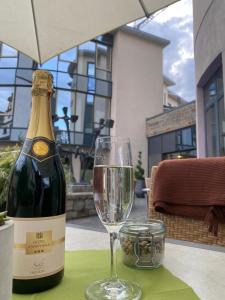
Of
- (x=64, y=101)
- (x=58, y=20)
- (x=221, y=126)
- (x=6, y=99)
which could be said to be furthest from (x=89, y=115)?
(x=58, y=20)

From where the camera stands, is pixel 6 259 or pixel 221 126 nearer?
pixel 6 259

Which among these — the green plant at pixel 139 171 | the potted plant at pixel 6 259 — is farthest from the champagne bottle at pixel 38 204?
the green plant at pixel 139 171

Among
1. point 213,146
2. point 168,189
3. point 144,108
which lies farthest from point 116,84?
point 168,189

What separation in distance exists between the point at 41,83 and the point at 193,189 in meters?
0.83

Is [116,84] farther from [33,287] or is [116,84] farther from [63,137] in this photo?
[33,287]

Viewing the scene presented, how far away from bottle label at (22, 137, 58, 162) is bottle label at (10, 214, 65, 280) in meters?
0.15

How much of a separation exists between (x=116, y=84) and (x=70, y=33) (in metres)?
9.13

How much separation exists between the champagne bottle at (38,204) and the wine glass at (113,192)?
→ 83 mm

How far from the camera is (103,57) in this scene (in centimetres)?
A: 1081

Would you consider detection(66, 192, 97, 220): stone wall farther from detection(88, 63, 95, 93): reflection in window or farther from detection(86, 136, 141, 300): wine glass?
detection(88, 63, 95, 93): reflection in window

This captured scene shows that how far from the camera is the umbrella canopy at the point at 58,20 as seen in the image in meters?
1.31

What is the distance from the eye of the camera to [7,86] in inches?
380

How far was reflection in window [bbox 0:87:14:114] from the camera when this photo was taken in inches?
379

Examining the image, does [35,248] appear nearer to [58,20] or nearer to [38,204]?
[38,204]
